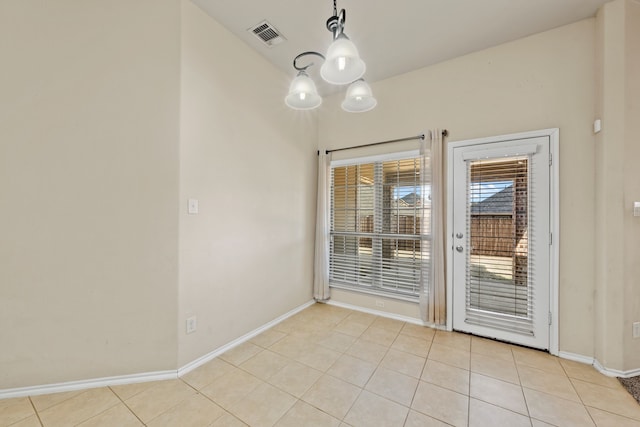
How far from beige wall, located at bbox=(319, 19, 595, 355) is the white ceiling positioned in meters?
0.16

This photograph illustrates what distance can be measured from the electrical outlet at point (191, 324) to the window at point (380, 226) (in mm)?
1912

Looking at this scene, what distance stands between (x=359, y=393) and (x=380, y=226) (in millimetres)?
1919

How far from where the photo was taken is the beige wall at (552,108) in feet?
7.33

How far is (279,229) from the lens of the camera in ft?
10.1

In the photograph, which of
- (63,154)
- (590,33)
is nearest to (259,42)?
(63,154)

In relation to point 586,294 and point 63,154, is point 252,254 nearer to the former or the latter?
point 63,154

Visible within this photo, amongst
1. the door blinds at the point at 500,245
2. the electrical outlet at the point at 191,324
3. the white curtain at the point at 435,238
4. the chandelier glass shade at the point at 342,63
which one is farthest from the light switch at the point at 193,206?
the door blinds at the point at 500,245

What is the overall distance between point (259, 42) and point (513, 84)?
2613 millimetres

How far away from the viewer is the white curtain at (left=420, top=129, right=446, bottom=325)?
110 inches

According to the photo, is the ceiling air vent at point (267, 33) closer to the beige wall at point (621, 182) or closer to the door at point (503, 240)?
the door at point (503, 240)

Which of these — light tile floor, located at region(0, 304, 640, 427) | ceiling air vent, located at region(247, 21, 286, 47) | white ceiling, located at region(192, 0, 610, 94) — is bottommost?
light tile floor, located at region(0, 304, 640, 427)

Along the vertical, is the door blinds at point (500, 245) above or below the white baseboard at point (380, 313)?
above

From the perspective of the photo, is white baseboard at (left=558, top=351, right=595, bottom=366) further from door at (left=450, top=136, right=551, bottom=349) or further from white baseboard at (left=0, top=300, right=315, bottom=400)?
white baseboard at (left=0, top=300, right=315, bottom=400)

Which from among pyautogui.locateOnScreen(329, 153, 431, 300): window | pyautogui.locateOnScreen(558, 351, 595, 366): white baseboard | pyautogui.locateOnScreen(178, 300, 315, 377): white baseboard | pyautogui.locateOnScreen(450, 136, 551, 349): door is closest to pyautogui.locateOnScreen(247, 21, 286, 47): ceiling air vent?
pyautogui.locateOnScreen(329, 153, 431, 300): window
